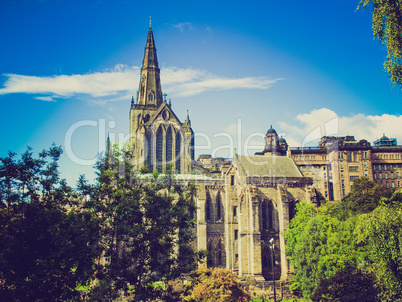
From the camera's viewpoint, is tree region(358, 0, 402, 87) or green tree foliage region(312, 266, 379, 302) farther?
green tree foliage region(312, 266, 379, 302)

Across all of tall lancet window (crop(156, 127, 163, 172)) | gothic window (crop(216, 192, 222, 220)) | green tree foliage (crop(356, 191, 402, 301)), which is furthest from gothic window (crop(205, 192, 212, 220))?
green tree foliage (crop(356, 191, 402, 301))

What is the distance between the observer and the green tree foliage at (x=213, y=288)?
2981cm

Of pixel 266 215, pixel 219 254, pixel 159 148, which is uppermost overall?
pixel 159 148

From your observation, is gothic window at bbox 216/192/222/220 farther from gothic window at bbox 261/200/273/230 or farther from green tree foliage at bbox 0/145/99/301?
green tree foliage at bbox 0/145/99/301

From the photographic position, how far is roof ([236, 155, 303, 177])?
5372 cm

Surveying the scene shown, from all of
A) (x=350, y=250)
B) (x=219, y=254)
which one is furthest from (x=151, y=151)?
(x=350, y=250)

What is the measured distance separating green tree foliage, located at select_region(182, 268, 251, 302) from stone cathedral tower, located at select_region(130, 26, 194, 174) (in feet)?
130

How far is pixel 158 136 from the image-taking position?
72.9m

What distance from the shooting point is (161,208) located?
28.1 meters

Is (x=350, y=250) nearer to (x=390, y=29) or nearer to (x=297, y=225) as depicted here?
(x=297, y=225)

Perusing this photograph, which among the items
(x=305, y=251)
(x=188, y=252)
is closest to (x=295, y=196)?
(x=305, y=251)

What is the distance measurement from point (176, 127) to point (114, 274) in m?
49.3

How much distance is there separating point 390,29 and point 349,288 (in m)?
17.5

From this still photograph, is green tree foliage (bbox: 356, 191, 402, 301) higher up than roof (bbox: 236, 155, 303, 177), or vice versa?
roof (bbox: 236, 155, 303, 177)
